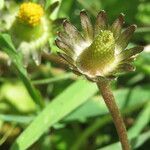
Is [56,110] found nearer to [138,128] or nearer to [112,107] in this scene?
[138,128]

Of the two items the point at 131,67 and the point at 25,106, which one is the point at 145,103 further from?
the point at 131,67

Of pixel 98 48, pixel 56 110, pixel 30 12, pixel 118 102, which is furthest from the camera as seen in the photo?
pixel 118 102

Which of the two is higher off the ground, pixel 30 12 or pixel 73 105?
pixel 30 12

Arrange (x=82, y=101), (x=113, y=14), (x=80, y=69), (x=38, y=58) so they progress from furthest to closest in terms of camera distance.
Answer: (x=113, y=14) → (x=82, y=101) → (x=38, y=58) → (x=80, y=69)

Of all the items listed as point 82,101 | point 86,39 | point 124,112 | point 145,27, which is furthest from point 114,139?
point 86,39

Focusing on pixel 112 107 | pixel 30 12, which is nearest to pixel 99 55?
pixel 112 107

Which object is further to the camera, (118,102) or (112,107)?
(118,102)

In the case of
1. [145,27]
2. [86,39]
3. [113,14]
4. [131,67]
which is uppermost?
[113,14]
